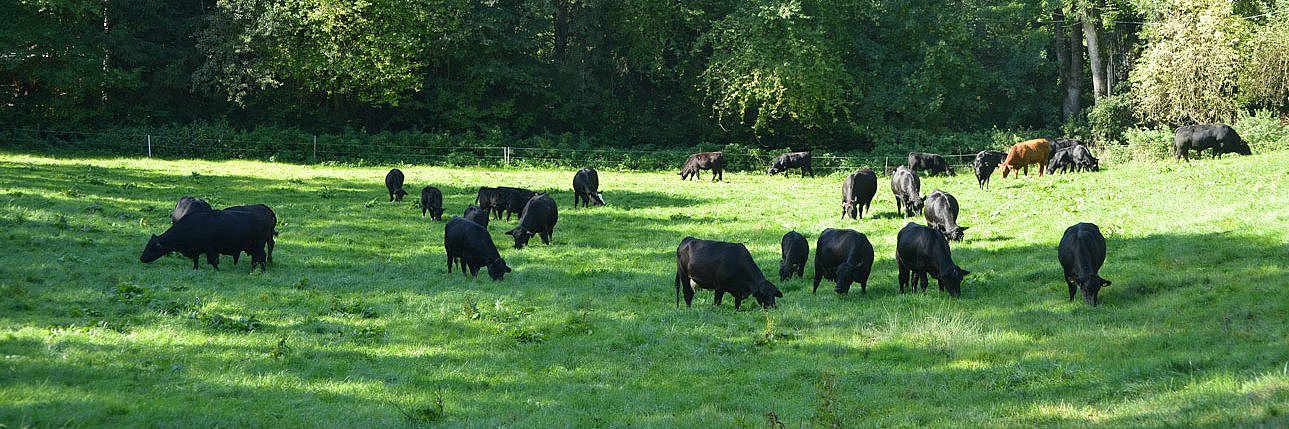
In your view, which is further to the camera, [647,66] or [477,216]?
[647,66]

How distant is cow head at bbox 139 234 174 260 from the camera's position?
1759 cm

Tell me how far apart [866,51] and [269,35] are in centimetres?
3060

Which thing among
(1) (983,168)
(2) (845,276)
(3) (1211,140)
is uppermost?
(3) (1211,140)

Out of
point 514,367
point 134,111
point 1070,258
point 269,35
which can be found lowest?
point 514,367

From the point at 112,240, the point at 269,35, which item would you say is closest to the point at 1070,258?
the point at 112,240

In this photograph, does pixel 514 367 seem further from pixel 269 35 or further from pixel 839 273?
pixel 269 35

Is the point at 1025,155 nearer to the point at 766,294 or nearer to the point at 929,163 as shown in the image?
the point at 929,163

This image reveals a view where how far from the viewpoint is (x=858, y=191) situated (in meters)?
26.3

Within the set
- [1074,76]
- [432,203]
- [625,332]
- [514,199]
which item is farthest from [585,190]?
[1074,76]

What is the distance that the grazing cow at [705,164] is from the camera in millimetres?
40688

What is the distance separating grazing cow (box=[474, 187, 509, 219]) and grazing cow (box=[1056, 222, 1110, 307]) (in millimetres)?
15614

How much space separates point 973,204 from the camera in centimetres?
2755

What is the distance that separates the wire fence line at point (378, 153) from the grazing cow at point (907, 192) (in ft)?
57.3

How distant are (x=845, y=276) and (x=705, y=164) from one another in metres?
25.2
